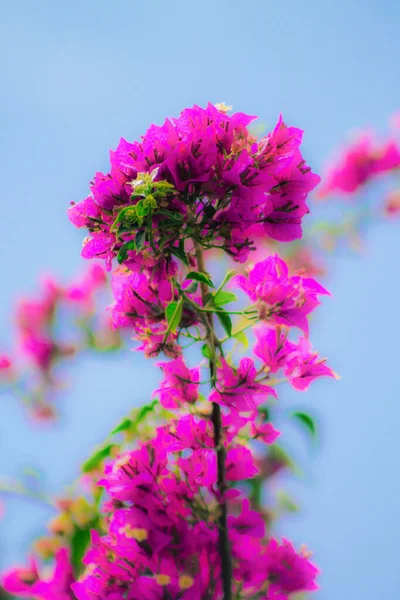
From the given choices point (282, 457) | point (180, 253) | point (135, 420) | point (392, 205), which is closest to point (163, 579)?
point (135, 420)

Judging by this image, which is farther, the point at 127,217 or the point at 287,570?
the point at 287,570

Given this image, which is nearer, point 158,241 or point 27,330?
point 158,241

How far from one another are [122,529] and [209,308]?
0.26 m

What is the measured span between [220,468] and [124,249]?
26cm

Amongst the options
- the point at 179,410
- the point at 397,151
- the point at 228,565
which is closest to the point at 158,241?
the point at 179,410

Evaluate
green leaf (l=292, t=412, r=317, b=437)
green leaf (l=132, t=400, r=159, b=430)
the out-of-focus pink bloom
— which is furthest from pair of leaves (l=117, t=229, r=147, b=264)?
the out-of-focus pink bloom

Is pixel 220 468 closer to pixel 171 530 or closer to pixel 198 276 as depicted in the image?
pixel 171 530

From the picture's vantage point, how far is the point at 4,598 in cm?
131

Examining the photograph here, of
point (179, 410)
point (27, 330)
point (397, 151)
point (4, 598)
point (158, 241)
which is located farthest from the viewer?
point (397, 151)

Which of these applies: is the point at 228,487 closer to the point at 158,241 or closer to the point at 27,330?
the point at 158,241

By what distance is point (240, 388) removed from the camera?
61 cm

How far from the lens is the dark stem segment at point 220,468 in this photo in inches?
23.9

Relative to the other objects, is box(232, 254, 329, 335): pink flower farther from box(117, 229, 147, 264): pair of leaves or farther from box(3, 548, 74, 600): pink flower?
box(3, 548, 74, 600): pink flower

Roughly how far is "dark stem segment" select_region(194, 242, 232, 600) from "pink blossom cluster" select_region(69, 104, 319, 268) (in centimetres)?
4
